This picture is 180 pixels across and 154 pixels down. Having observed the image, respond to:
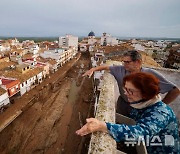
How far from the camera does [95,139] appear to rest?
1626mm

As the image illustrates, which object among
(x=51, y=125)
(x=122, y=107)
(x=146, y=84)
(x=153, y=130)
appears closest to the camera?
(x=153, y=130)

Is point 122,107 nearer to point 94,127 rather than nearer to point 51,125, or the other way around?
point 94,127

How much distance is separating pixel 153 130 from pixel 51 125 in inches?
705

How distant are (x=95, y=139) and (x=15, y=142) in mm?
16412

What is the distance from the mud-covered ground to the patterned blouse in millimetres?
13767

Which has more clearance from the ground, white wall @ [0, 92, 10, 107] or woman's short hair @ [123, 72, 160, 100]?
woman's short hair @ [123, 72, 160, 100]

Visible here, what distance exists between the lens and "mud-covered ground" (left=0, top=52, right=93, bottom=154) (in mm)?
14797

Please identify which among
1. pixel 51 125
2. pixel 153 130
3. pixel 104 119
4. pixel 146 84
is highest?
pixel 146 84

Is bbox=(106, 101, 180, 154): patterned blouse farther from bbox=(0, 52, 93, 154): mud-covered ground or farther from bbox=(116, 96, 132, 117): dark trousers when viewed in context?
bbox=(0, 52, 93, 154): mud-covered ground

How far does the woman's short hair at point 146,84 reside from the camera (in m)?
1.70

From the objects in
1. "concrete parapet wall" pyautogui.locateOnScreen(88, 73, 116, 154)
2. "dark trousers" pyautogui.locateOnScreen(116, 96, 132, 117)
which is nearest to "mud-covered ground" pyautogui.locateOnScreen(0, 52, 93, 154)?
"dark trousers" pyautogui.locateOnScreen(116, 96, 132, 117)

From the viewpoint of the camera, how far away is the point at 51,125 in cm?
1806

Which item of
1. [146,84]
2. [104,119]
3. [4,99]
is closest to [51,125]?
[4,99]

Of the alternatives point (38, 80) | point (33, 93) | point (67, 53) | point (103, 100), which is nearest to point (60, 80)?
point (38, 80)
